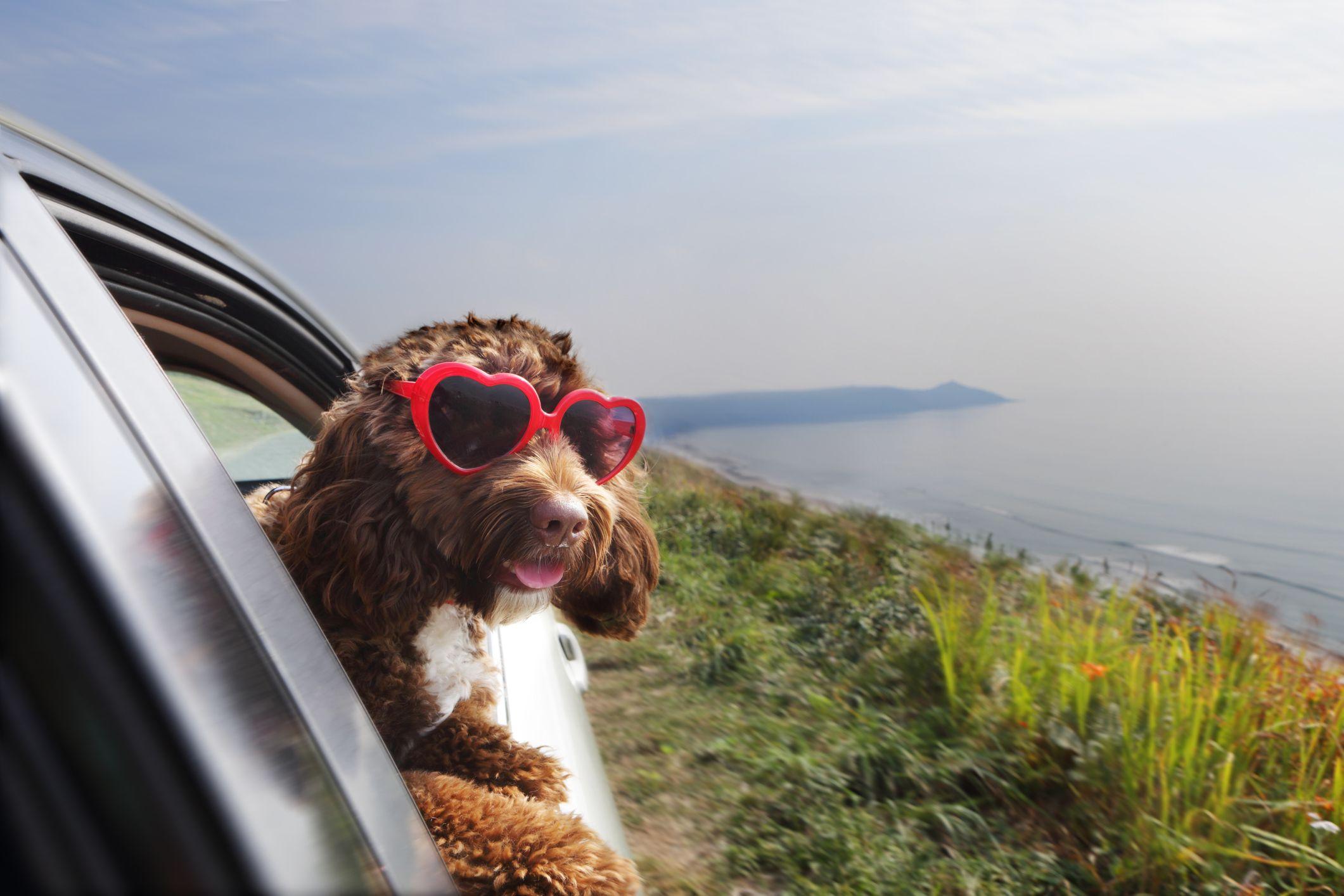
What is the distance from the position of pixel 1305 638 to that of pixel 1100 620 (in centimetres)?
80

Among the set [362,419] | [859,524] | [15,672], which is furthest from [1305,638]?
[15,672]

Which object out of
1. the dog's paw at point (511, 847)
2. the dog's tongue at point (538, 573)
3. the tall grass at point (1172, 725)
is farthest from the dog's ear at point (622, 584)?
the tall grass at point (1172, 725)

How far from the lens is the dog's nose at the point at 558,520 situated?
53.1 inches

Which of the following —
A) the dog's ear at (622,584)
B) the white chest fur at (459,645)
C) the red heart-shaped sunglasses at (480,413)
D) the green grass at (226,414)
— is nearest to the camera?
the red heart-shaped sunglasses at (480,413)

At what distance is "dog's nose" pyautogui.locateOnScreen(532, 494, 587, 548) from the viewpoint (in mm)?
1349

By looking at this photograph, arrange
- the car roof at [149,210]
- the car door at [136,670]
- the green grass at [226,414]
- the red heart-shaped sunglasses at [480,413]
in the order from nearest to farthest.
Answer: the car door at [136,670], the car roof at [149,210], the red heart-shaped sunglasses at [480,413], the green grass at [226,414]

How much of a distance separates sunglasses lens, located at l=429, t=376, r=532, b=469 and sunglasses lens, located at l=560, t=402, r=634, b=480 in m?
0.13

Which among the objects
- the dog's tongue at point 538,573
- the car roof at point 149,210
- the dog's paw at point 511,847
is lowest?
the dog's paw at point 511,847

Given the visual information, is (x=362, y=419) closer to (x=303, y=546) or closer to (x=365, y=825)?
(x=303, y=546)

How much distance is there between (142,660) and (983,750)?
11.5 ft

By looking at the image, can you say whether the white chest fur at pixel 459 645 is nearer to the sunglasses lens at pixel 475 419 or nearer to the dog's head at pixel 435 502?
the dog's head at pixel 435 502

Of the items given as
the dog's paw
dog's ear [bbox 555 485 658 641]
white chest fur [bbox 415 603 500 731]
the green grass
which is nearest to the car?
the dog's paw

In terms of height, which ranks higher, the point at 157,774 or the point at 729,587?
the point at 157,774

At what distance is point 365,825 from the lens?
711mm
